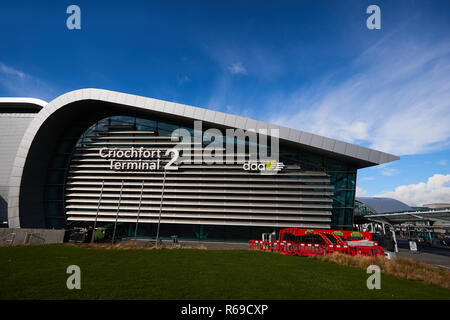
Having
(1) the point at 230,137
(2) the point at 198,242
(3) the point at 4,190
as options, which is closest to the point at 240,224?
(2) the point at 198,242

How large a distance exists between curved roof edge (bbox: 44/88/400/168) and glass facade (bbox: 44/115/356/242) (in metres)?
1.87

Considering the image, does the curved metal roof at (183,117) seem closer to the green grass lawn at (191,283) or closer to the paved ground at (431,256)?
the paved ground at (431,256)

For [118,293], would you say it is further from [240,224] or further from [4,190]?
[4,190]

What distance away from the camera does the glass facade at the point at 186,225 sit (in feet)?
69.7

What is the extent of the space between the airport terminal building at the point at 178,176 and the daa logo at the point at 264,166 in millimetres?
102

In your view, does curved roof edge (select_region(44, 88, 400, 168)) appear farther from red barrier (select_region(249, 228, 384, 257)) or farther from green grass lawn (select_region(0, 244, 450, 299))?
green grass lawn (select_region(0, 244, 450, 299))

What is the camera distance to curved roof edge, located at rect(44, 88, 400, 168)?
19844mm

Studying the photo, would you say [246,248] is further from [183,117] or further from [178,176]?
[183,117]

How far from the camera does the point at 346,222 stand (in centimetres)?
2108

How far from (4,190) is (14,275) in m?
33.8

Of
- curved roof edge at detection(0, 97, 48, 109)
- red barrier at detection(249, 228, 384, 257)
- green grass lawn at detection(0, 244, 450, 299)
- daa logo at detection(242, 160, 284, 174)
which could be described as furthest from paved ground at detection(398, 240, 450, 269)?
curved roof edge at detection(0, 97, 48, 109)

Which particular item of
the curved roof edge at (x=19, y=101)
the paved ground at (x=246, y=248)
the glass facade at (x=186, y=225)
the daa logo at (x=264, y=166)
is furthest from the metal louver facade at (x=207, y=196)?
the curved roof edge at (x=19, y=101)

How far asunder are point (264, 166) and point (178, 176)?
9.03 meters

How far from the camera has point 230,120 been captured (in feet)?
69.1
